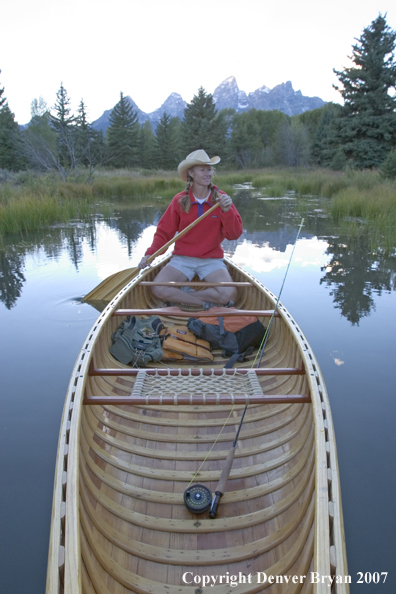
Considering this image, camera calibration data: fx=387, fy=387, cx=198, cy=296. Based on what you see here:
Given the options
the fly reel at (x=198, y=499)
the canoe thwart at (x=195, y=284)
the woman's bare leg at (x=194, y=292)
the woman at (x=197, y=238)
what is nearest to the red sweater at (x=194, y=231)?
the woman at (x=197, y=238)

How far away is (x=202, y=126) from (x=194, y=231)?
124ft

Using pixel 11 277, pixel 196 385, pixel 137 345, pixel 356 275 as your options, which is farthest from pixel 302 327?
pixel 11 277

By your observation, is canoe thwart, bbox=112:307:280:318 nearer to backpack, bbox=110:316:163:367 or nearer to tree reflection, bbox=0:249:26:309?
backpack, bbox=110:316:163:367

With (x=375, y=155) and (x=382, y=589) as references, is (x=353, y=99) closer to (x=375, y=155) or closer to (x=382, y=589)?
(x=375, y=155)

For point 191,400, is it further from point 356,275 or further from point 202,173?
point 356,275

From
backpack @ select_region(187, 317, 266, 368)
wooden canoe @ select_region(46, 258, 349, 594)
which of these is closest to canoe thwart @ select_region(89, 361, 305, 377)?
wooden canoe @ select_region(46, 258, 349, 594)

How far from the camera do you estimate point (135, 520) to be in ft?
5.97

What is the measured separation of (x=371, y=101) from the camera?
2073 centimetres

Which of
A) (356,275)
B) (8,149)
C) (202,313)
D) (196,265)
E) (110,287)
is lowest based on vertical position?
(356,275)

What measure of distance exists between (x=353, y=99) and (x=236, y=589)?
24.6 m

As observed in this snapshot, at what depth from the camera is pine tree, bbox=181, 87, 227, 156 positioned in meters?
38.8

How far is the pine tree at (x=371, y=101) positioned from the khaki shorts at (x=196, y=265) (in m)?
19.0

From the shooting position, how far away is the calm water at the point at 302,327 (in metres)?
2.04

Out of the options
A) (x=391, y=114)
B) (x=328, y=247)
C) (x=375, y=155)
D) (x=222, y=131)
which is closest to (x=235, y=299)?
(x=328, y=247)
